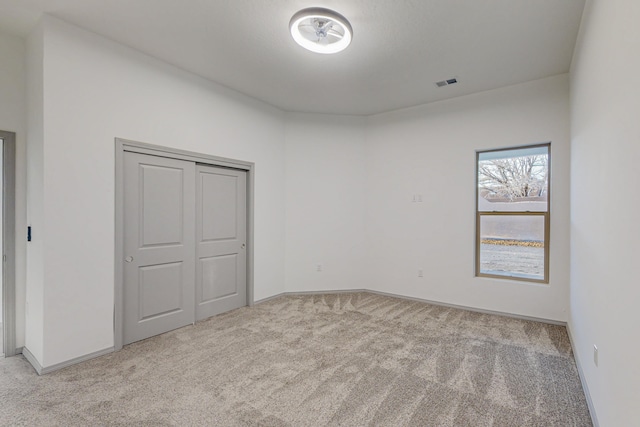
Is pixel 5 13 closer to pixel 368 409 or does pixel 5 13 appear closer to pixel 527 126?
pixel 368 409

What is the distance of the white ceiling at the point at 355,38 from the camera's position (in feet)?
8.21

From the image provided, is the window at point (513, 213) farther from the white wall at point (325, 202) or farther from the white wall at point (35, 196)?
the white wall at point (35, 196)

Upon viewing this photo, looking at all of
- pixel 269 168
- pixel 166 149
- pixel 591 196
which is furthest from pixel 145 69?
pixel 591 196

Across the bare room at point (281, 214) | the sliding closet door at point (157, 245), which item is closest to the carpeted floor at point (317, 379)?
the bare room at point (281, 214)

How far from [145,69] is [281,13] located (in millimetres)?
1661

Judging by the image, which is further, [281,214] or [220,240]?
[281,214]

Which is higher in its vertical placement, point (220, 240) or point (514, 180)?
point (514, 180)

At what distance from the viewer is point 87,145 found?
9.27ft

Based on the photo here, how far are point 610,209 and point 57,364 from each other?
417cm

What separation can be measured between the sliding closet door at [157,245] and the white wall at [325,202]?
175 centimetres

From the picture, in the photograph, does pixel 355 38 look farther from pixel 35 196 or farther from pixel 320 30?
pixel 35 196

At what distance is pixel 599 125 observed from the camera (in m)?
2.03

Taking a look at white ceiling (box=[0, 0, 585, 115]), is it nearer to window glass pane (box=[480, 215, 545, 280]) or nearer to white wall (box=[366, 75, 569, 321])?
white wall (box=[366, 75, 569, 321])

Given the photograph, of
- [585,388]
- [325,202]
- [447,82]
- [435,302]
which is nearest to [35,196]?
[325,202]
